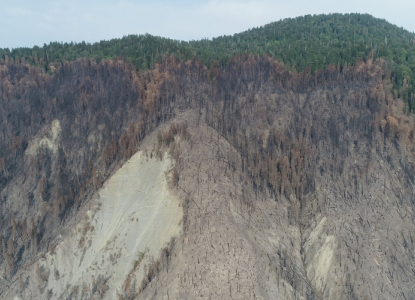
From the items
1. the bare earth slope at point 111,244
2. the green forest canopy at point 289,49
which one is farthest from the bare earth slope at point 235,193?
the green forest canopy at point 289,49

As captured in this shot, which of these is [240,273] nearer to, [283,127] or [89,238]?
[89,238]

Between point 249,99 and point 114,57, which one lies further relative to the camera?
point 114,57

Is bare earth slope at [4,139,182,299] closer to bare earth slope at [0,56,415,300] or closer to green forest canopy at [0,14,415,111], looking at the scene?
bare earth slope at [0,56,415,300]

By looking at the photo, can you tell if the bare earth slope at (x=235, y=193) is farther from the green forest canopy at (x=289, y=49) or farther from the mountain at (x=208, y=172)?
the green forest canopy at (x=289, y=49)

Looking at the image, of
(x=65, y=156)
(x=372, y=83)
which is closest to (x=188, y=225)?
(x=65, y=156)

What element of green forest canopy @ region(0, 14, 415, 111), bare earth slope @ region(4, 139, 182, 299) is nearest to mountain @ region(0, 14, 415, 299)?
bare earth slope @ region(4, 139, 182, 299)

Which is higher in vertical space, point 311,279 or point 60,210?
point 60,210
